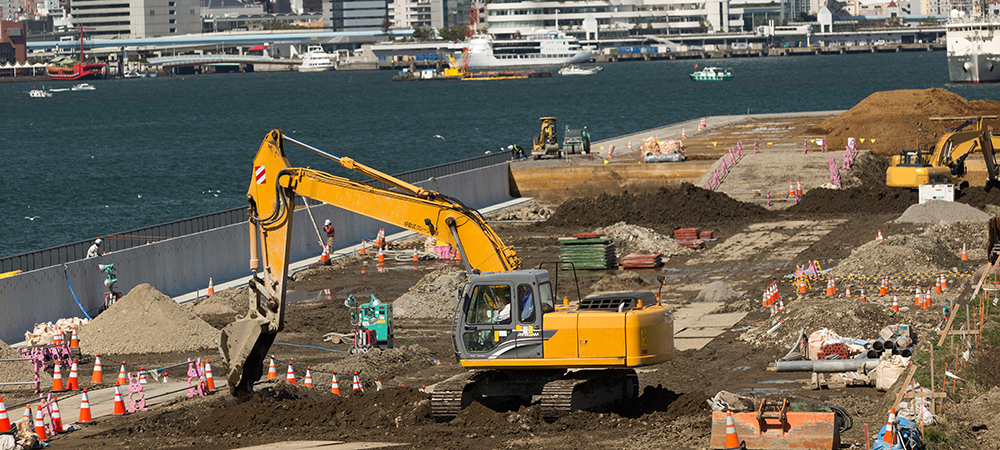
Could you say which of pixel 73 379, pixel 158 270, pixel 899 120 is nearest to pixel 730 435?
pixel 73 379

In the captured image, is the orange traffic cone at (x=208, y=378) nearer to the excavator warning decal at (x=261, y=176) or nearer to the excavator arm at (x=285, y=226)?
the excavator arm at (x=285, y=226)

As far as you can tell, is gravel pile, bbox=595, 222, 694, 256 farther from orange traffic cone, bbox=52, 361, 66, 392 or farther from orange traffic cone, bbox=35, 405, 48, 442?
orange traffic cone, bbox=35, 405, 48, 442

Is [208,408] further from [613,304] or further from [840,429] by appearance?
[840,429]

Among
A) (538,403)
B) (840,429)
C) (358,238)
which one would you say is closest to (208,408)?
(538,403)

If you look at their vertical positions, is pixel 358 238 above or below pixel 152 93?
below

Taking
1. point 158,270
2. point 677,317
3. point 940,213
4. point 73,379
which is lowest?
point 677,317

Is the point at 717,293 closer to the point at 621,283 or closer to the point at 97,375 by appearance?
the point at 621,283

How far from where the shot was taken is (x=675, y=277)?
104 ft

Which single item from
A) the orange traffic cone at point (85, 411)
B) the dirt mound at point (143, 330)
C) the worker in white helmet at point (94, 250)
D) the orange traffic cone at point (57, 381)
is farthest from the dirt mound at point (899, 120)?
the orange traffic cone at point (85, 411)

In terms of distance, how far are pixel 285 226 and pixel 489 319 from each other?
333 cm

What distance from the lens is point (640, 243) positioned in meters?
35.0

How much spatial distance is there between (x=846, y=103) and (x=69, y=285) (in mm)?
106864

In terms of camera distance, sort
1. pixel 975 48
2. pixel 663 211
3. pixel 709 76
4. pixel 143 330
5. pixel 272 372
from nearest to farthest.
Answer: pixel 272 372 → pixel 143 330 → pixel 663 211 → pixel 975 48 → pixel 709 76

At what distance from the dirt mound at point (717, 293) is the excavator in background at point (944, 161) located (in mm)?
14371
